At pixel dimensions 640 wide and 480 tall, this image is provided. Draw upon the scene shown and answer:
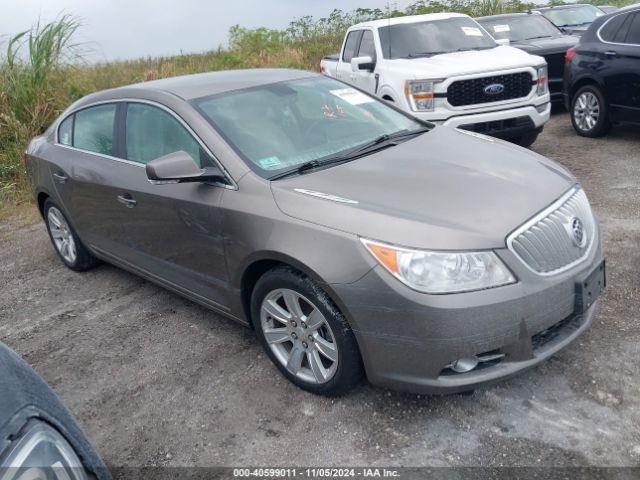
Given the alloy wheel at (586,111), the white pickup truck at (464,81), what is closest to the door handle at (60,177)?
the white pickup truck at (464,81)

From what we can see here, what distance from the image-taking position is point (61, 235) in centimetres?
548

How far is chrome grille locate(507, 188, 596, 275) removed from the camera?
2.75 metres

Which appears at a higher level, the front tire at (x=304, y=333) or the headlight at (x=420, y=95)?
the headlight at (x=420, y=95)

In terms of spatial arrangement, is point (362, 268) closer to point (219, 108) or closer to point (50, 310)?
point (219, 108)

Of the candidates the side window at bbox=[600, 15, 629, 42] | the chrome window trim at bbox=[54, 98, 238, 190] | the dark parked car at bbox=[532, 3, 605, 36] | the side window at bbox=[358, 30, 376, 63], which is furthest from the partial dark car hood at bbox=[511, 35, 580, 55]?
the chrome window trim at bbox=[54, 98, 238, 190]

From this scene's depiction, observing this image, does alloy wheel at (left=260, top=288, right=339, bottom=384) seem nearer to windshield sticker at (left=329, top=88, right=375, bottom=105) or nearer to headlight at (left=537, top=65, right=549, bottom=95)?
windshield sticker at (left=329, top=88, right=375, bottom=105)

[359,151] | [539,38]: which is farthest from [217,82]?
[539,38]

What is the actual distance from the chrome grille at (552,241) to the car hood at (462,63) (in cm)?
407

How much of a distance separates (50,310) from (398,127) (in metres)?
3.06

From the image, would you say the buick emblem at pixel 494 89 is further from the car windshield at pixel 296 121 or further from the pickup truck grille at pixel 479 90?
the car windshield at pixel 296 121

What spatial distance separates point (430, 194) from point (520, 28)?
8.52 m

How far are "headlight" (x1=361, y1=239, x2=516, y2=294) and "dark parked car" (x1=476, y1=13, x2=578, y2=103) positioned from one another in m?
7.63

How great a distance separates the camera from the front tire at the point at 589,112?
7512 mm

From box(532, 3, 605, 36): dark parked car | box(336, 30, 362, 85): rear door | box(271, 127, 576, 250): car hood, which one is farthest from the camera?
box(532, 3, 605, 36): dark parked car
